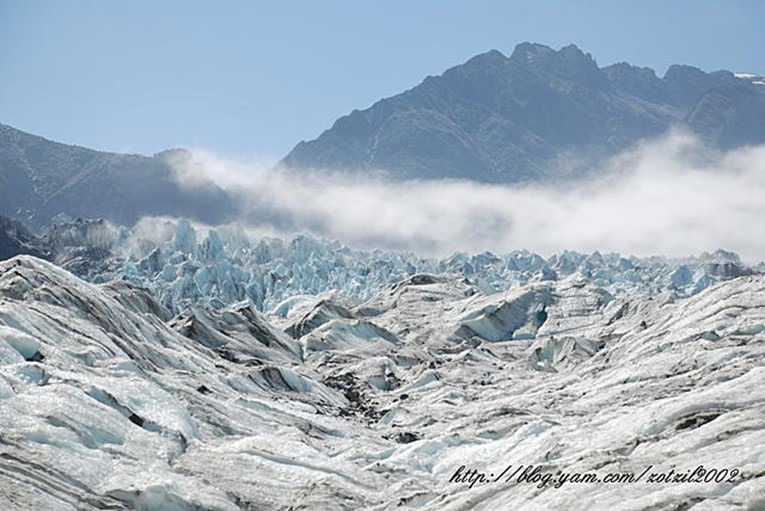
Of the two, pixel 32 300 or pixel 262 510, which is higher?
pixel 32 300

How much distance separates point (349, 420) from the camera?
58875mm

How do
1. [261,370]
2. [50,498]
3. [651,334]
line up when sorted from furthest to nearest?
[651,334] < [261,370] < [50,498]

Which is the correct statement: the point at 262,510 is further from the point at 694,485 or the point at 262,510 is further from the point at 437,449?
the point at 694,485

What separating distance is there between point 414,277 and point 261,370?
96.0 m

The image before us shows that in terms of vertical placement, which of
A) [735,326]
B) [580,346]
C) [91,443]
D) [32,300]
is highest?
[32,300]

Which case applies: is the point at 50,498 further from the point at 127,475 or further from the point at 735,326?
the point at 735,326

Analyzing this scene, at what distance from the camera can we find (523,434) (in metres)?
41.6

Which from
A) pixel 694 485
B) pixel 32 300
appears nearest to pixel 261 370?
pixel 32 300

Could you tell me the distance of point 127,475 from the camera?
99.1 feet

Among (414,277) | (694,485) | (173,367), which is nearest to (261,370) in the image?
(173,367)

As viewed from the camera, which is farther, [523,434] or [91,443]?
[523,434]

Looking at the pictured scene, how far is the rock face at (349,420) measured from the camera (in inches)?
1083

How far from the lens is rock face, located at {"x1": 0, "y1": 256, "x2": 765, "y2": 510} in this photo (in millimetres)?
27500

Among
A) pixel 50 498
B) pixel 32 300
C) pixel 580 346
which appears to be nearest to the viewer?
pixel 50 498
